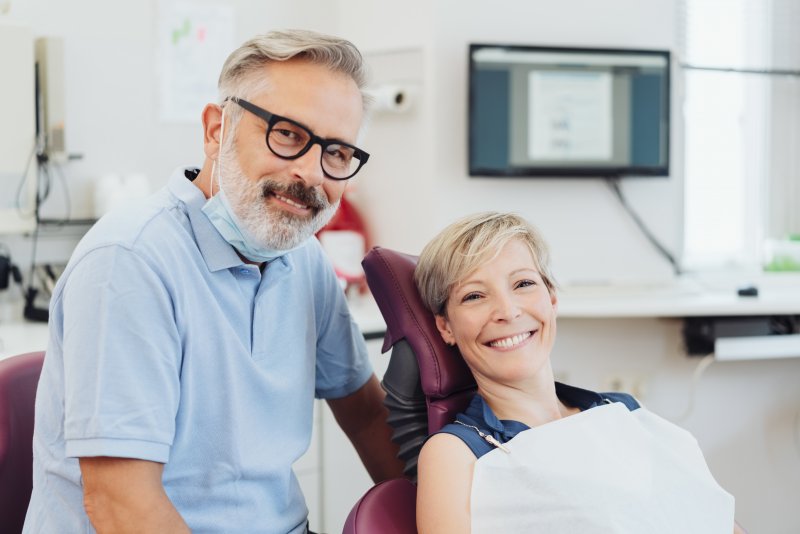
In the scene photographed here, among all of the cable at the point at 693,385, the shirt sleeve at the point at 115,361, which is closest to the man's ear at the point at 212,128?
the shirt sleeve at the point at 115,361

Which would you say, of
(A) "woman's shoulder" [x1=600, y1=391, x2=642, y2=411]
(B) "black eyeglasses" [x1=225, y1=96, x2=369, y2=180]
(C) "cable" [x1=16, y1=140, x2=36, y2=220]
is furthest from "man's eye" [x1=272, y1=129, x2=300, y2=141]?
(C) "cable" [x1=16, y1=140, x2=36, y2=220]

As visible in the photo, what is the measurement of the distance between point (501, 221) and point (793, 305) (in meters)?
1.51

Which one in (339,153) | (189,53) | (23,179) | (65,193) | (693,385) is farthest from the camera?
(693,385)

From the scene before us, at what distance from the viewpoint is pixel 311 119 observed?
4.25 feet

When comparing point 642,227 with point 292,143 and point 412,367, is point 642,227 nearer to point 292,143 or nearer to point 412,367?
point 412,367

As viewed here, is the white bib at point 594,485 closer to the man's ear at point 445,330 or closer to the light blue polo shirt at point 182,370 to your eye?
the man's ear at point 445,330

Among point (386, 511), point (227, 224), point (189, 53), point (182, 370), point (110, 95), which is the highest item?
point (189, 53)

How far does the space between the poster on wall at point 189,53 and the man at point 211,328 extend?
4.54 feet

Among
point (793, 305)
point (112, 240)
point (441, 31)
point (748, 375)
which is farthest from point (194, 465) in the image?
point (748, 375)

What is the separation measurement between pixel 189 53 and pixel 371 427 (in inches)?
62.4

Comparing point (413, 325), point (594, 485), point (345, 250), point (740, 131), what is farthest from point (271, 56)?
point (740, 131)

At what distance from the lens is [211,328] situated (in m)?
1.29

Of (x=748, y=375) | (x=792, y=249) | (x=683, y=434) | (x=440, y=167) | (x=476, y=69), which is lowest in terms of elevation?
(x=748, y=375)

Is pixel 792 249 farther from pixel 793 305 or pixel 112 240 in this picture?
pixel 112 240
